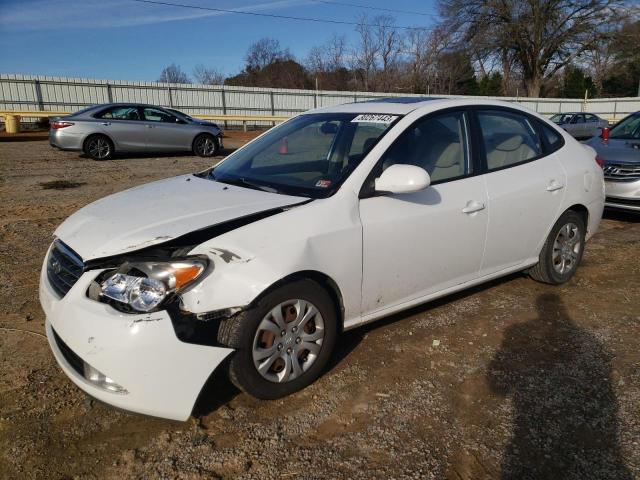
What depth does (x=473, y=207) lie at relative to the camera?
3.58m

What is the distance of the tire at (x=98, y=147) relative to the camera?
1280 cm

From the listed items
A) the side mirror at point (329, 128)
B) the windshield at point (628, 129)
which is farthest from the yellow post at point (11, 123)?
the windshield at point (628, 129)

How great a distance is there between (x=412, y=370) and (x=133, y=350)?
172 cm

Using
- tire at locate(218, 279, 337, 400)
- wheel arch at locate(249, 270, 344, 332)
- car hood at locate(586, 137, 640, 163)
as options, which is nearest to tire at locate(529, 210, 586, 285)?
wheel arch at locate(249, 270, 344, 332)

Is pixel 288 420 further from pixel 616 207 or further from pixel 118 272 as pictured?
pixel 616 207

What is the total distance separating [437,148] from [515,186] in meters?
0.76

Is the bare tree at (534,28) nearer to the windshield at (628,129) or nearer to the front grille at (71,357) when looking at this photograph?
the windshield at (628,129)

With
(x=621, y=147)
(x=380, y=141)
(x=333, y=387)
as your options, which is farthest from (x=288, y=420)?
(x=621, y=147)

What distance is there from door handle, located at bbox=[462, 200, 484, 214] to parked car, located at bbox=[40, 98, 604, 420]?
0.01 m

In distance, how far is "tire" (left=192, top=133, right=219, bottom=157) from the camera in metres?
14.5

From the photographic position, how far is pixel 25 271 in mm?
4781

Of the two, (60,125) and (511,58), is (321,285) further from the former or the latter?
(511,58)

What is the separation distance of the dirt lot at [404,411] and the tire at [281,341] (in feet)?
0.45

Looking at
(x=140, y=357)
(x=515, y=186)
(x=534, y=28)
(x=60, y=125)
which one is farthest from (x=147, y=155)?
(x=534, y=28)
